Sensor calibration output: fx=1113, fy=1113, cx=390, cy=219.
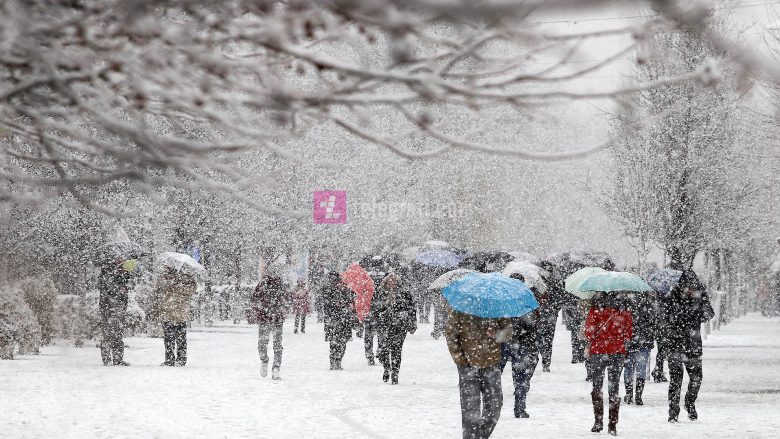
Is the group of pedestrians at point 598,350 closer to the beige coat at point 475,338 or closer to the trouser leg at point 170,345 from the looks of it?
the beige coat at point 475,338

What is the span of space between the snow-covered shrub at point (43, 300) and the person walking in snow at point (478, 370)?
48.4 feet

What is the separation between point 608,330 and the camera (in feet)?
37.8

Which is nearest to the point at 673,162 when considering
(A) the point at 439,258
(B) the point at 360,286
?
(A) the point at 439,258

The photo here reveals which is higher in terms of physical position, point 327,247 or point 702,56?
point 702,56

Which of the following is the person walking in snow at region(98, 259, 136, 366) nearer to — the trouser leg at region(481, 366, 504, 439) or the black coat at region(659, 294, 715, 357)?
the black coat at region(659, 294, 715, 357)

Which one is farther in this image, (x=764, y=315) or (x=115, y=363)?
(x=764, y=315)

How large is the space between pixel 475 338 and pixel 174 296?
994 centimetres

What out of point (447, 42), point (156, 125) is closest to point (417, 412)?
point (447, 42)

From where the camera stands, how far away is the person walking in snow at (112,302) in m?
18.4

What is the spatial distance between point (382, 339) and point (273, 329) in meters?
1.72

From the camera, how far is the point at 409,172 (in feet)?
152

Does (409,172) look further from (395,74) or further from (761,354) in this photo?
(395,74)

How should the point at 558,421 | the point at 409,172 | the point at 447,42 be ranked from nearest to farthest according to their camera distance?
1. the point at 447,42
2. the point at 558,421
3. the point at 409,172

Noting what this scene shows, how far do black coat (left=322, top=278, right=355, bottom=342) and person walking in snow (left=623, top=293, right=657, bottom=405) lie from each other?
5672 mm
